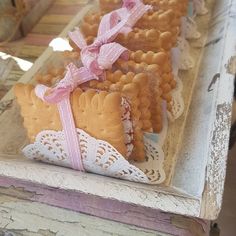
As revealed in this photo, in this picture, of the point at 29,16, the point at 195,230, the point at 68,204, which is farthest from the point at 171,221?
the point at 29,16

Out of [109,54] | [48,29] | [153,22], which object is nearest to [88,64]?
[109,54]

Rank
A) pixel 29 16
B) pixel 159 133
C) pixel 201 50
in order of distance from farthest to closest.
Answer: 1. pixel 29 16
2. pixel 201 50
3. pixel 159 133

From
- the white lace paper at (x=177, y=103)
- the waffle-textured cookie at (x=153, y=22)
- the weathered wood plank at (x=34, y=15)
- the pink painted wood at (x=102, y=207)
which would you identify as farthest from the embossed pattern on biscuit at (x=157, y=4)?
the pink painted wood at (x=102, y=207)

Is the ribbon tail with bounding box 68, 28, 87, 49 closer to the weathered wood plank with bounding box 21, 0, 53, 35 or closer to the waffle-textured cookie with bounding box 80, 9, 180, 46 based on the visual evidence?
the waffle-textured cookie with bounding box 80, 9, 180, 46

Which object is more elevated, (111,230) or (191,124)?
(191,124)

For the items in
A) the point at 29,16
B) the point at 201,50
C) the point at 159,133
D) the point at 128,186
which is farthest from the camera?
the point at 29,16

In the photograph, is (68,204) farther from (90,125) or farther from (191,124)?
(191,124)

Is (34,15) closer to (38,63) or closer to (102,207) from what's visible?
(38,63)


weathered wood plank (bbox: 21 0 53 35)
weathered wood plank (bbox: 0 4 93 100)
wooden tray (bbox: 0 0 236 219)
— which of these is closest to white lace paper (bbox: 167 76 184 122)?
wooden tray (bbox: 0 0 236 219)
